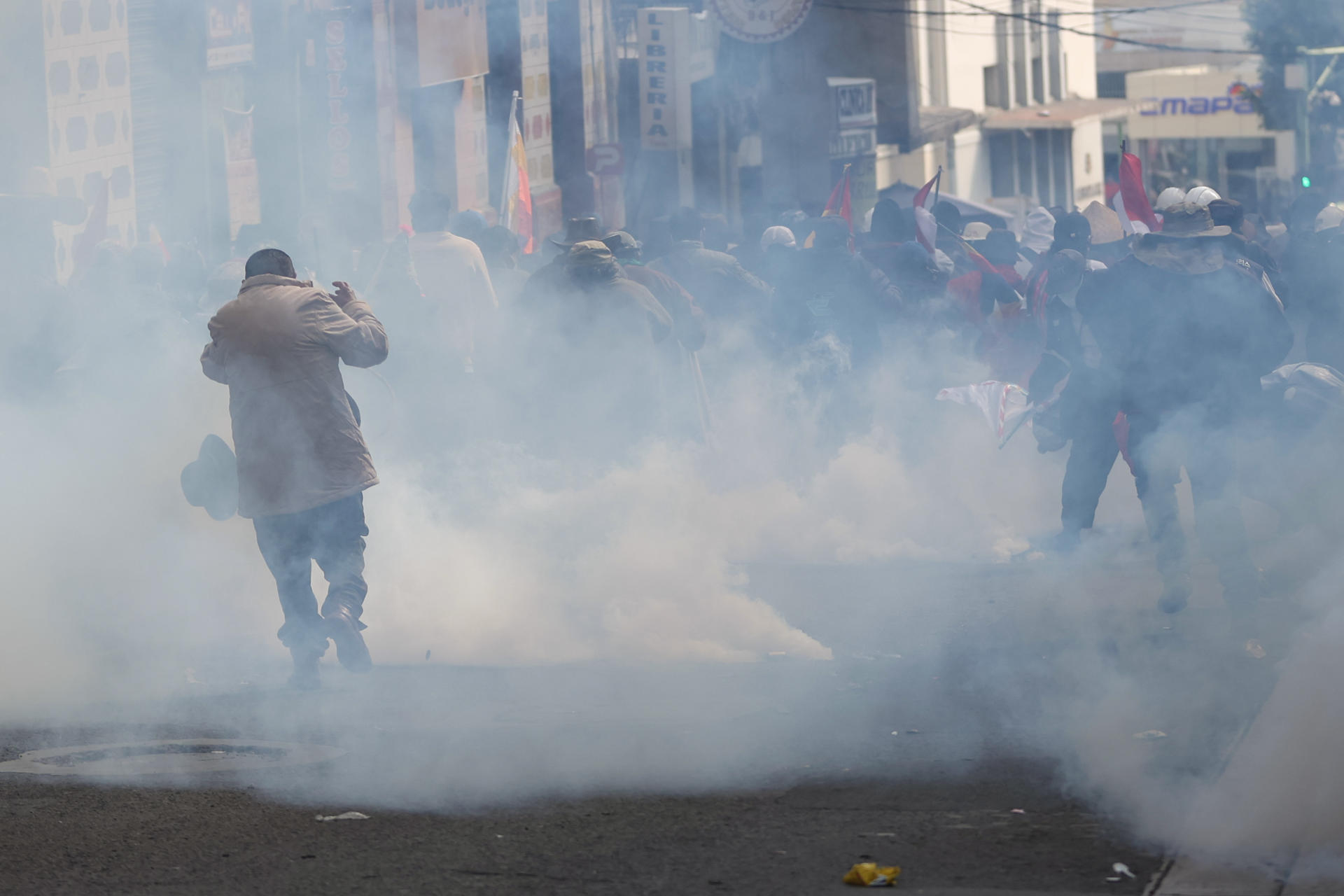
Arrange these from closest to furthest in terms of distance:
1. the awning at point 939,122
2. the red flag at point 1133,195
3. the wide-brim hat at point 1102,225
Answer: the red flag at point 1133,195
the wide-brim hat at point 1102,225
the awning at point 939,122

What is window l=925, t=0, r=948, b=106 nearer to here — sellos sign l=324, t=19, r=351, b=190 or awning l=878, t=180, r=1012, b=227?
awning l=878, t=180, r=1012, b=227

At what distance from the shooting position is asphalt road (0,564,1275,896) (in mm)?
3570

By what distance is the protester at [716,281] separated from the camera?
8.74 m

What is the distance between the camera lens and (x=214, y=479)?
5.54 m

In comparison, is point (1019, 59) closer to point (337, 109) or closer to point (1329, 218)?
point (337, 109)

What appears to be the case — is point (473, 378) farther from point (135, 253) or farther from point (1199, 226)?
point (1199, 226)

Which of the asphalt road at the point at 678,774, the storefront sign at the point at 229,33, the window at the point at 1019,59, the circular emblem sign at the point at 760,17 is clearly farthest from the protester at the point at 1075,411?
the window at the point at 1019,59

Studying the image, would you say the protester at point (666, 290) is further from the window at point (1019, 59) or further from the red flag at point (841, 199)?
the window at point (1019, 59)

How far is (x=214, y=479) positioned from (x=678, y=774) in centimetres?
206

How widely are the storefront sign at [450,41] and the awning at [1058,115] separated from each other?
78.3 ft

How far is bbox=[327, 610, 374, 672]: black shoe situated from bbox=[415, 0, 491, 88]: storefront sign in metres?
6.36

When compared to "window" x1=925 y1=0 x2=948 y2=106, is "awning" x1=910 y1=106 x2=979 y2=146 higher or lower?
lower

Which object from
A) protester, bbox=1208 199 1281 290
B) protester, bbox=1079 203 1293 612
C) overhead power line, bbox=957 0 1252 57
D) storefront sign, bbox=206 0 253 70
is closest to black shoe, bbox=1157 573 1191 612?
protester, bbox=1079 203 1293 612

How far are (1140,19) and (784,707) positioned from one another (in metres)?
59.4
